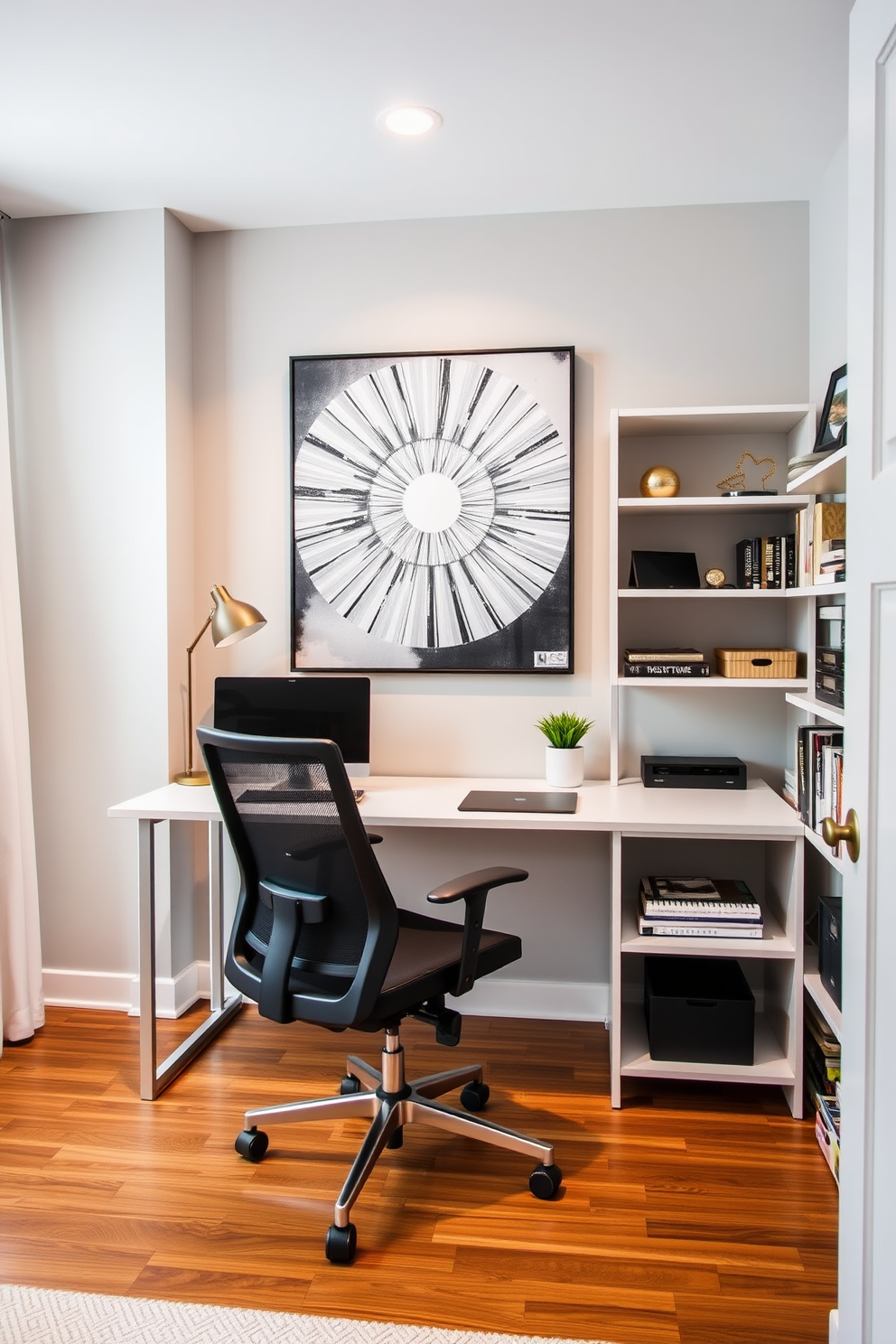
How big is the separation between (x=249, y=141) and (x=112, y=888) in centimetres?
225

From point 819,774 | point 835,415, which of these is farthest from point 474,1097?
point 835,415

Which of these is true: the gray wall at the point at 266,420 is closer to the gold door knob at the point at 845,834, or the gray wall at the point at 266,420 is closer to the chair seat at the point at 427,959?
the chair seat at the point at 427,959

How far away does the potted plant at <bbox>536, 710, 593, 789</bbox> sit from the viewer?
2781 millimetres

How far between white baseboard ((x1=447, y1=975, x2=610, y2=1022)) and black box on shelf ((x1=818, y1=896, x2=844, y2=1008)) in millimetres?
819

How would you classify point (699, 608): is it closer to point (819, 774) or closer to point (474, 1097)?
point (819, 774)

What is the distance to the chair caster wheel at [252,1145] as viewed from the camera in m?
2.20

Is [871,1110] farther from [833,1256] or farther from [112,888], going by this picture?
[112,888]

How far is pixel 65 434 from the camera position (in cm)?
299

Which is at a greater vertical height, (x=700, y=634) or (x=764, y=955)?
(x=700, y=634)

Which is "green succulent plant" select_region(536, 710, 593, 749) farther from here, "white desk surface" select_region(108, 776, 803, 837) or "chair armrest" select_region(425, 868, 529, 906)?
"chair armrest" select_region(425, 868, 529, 906)

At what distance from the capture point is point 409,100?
2287 mm

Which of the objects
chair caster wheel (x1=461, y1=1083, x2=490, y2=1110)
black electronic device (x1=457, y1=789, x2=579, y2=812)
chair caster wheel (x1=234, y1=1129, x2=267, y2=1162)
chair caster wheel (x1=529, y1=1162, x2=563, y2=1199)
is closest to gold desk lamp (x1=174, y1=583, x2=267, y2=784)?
black electronic device (x1=457, y1=789, x2=579, y2=812)

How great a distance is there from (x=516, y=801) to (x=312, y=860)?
81 cm

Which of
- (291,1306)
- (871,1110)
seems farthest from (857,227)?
(291,1306)
